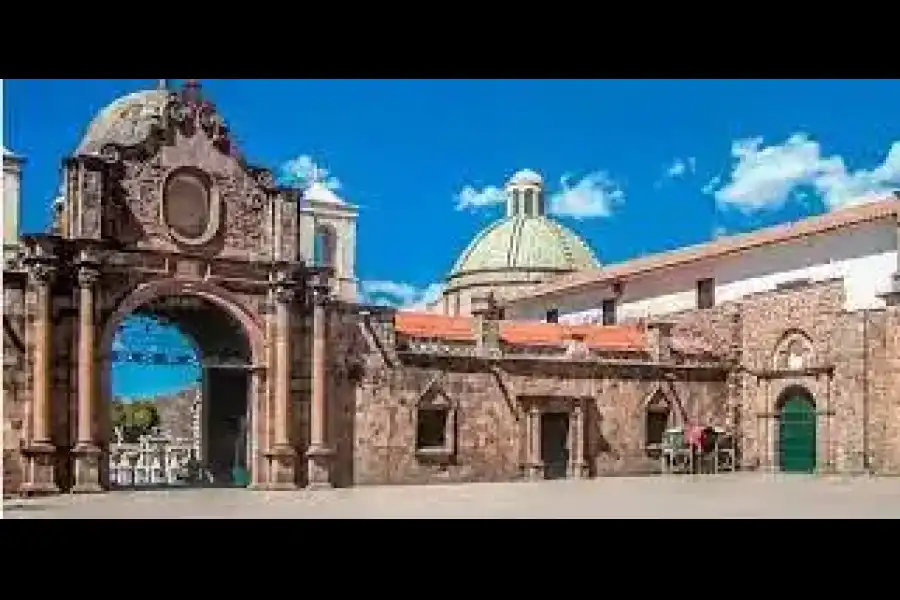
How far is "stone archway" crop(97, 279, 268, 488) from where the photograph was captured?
2362 centimetres

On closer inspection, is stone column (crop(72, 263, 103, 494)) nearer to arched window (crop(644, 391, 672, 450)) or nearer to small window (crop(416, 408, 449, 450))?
small window (crop(416, 408, 449, 450))

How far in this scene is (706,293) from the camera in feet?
116

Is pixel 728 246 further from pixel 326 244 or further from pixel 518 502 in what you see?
pixel 326 244

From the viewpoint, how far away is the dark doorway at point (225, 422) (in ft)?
92.9

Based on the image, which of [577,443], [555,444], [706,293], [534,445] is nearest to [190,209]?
[534,445]

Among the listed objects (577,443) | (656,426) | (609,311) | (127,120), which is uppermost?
(127,120)

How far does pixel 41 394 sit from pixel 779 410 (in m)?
18.9

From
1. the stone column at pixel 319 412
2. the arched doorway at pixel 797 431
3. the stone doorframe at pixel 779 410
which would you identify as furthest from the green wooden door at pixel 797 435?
the stone column at pixel 319 412

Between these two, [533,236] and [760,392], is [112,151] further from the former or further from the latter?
[533,236]

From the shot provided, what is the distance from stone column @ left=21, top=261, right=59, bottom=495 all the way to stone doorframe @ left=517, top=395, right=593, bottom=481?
1124 cm

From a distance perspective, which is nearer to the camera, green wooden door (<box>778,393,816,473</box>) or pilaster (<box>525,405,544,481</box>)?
pilaster (<box>525,405,544,481</box>)

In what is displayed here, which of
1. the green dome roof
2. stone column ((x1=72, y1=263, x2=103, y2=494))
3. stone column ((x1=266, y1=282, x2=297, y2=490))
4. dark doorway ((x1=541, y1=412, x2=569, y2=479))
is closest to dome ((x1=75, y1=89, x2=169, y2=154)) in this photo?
stone column ((x1=72, y1=263, x2=103, y2=494))
